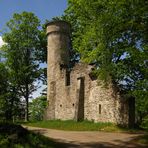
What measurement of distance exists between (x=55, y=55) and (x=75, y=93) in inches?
234

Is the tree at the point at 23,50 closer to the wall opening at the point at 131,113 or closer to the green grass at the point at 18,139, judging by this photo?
the wall opening at the point at 131,113

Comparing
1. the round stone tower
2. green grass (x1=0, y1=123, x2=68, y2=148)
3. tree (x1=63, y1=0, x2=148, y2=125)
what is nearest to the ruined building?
the round stone tower

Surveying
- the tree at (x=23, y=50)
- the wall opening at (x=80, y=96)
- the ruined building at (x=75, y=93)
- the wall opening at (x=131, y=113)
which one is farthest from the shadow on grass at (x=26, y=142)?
the tree at (x=23, y=50)

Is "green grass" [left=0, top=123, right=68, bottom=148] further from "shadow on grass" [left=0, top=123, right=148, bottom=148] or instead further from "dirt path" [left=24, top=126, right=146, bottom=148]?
"dirt path" [left=24, top=126, right=146, bottom=148]

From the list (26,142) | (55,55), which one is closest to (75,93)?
(55,55)

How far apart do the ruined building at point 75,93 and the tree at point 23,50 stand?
23.5 feet

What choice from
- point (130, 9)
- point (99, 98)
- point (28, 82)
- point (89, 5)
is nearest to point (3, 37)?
point (28, 82)

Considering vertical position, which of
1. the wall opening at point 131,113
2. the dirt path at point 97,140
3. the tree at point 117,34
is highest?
the tree at point 117,34

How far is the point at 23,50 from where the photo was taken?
135ft

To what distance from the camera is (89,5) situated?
20594mm

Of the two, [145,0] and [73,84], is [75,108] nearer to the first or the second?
[73,84]

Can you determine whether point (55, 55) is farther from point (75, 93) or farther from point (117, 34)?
point (117, 34)

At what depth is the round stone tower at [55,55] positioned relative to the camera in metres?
32.7

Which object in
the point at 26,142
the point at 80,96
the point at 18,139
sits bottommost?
the point at 26,142
